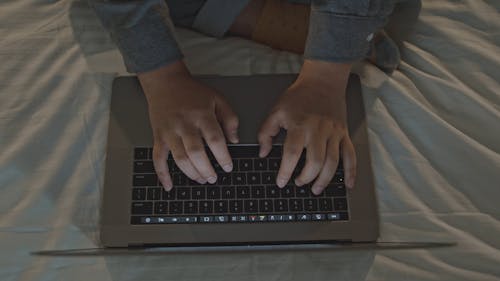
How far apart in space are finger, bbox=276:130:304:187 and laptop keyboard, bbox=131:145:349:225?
0.02 meters

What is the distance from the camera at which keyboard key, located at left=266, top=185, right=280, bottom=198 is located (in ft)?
2.15

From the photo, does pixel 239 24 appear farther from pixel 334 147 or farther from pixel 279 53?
pixel 334 147

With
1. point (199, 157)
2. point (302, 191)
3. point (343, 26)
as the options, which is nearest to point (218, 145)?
point (199, 157)

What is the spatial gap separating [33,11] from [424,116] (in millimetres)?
656

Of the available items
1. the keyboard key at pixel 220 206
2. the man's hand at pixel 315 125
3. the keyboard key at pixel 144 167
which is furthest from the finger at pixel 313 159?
the keyboard key at pixel 144 167

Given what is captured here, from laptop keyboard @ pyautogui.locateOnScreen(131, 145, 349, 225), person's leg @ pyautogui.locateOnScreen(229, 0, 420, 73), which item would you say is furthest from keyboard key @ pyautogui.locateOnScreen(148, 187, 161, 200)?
person's leg @ pyautogui.locateOnScreen(229, 0, 420, 73)

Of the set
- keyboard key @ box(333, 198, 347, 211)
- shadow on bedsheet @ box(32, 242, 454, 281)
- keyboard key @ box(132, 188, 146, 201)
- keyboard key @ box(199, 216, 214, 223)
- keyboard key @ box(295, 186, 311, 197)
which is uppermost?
keyboard key @ box(295, 186, 311, 197)

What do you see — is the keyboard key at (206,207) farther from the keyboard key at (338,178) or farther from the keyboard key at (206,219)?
the keyboard key at (338,178)

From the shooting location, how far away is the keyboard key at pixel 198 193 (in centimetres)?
65

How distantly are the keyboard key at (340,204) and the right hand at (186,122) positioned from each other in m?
0.15

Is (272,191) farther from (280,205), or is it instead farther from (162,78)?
(162,78)

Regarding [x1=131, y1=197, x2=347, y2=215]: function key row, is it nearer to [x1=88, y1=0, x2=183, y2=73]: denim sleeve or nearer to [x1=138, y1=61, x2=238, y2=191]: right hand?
[x1=138, y1=61, x2=238, y2=191]: right hand

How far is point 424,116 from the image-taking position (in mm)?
735

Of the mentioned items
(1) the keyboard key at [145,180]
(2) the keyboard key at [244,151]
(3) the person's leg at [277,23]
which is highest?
(3) the person's leg at [277,23]
